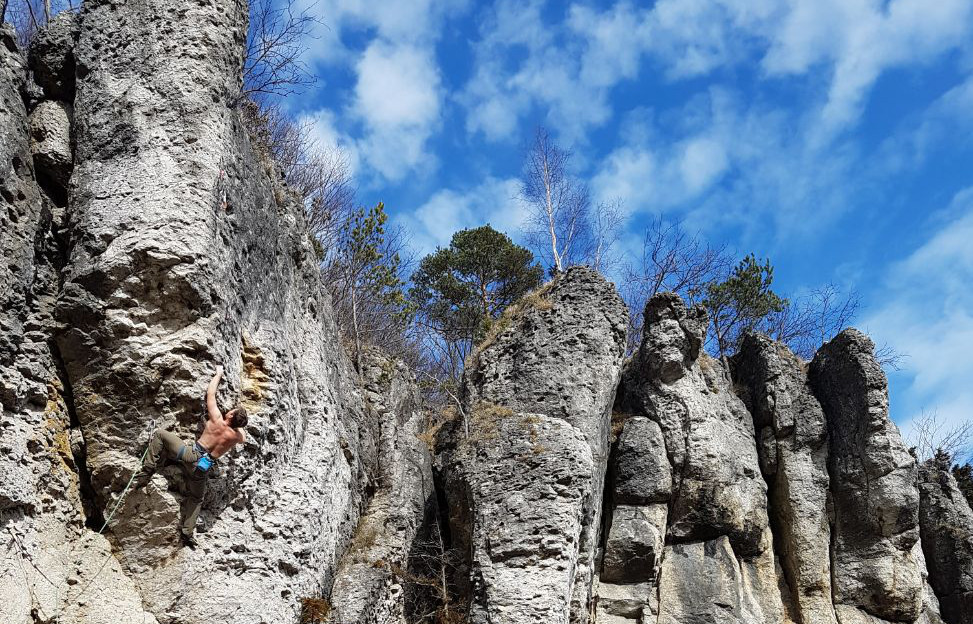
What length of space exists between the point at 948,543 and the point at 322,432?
14.3 metres

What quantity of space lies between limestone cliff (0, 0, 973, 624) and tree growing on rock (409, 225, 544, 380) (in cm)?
852

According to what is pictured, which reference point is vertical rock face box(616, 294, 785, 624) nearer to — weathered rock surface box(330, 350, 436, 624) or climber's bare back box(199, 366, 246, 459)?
weathered rock surface box(330, 350, 436, 624)

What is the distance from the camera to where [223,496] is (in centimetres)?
832

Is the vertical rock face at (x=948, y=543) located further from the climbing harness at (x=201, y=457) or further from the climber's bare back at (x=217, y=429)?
the climbing harness at (x=201, y=457)

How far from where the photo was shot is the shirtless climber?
25.2 ft

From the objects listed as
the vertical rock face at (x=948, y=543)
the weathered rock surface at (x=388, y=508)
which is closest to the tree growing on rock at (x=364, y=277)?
the weathered rock surface at (x=388, y=508)

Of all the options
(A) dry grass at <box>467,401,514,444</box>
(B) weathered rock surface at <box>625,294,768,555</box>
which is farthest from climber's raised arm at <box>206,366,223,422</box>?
(B) weathered rock surface at <box>625,294,768,555</box>

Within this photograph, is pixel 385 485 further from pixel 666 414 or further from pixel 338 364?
pixel 666 414

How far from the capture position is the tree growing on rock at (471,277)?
24.2m

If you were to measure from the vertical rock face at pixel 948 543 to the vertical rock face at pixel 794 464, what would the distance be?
4.08 meters

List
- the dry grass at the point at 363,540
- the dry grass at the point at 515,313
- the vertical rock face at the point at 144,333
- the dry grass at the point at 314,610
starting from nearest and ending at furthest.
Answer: the vertical rock face at the point at 144,333, the dry grass at the point at 314,610, the dry grass at the point at 363,540, the dry grass at the point at 515,313

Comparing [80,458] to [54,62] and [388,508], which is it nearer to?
[54,62]

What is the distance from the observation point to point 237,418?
7.83 metres

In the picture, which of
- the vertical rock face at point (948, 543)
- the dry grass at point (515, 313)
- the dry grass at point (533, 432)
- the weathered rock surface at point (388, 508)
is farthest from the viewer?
the vertical rock face at point (948, 543)
